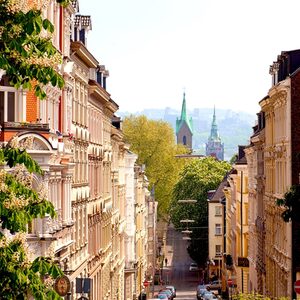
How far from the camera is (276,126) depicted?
61.0 m

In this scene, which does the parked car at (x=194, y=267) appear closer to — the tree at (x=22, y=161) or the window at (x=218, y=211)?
the window at (x=218, y=211)

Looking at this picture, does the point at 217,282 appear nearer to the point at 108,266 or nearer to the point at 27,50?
the point at 108,266

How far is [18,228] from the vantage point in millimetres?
15172

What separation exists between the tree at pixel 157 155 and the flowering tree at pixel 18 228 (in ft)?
392

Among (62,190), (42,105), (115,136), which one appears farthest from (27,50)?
(115,136)

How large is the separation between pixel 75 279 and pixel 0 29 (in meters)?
28.2

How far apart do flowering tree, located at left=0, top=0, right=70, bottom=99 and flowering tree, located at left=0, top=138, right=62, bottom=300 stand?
3.36ft

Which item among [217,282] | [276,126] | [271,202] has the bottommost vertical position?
[217,282]

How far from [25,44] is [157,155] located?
122368 mm

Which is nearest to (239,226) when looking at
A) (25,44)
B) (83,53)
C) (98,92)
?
(98,92)

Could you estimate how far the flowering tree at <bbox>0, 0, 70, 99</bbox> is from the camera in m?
14.5

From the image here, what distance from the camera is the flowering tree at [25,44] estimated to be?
14523 mm

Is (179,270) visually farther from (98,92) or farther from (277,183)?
(98,92)

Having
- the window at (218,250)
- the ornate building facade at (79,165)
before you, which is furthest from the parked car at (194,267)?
the ornate building facade at (79,165)
